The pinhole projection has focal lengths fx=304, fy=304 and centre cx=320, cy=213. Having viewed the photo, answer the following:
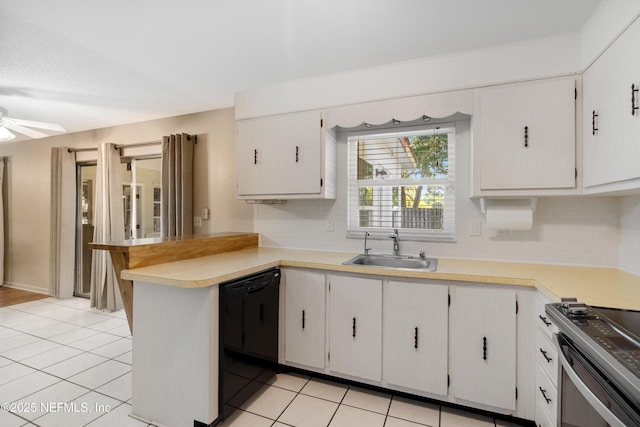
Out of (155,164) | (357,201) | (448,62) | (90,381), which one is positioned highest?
(448,62)

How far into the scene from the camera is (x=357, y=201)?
2904 mm

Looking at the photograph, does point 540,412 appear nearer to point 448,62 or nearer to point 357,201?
point 357,201

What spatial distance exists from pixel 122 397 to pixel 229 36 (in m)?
2.59

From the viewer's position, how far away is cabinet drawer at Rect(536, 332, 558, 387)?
1474 mm

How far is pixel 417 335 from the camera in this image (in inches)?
79.3

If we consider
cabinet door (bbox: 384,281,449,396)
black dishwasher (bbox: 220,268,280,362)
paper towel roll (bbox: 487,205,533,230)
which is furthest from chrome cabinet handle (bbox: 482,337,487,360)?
black dishwasher (bbox: 220,268,280,362)

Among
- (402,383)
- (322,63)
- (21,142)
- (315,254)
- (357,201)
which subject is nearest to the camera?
(402,383)

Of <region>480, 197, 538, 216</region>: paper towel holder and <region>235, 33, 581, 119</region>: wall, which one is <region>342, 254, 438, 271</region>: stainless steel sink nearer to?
<region>480, 197, 538, 216</region>: paper towel holder

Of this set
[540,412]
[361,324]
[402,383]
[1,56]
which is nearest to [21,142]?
[1,56]

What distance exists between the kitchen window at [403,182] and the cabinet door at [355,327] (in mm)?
Answer: 737

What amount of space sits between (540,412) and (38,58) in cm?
405

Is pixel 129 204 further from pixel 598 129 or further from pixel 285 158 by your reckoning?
pixel 598 129

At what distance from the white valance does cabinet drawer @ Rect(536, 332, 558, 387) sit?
151cm

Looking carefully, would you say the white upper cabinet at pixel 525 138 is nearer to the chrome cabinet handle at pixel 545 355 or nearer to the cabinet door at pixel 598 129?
the cabinet door at pixel 598 129
